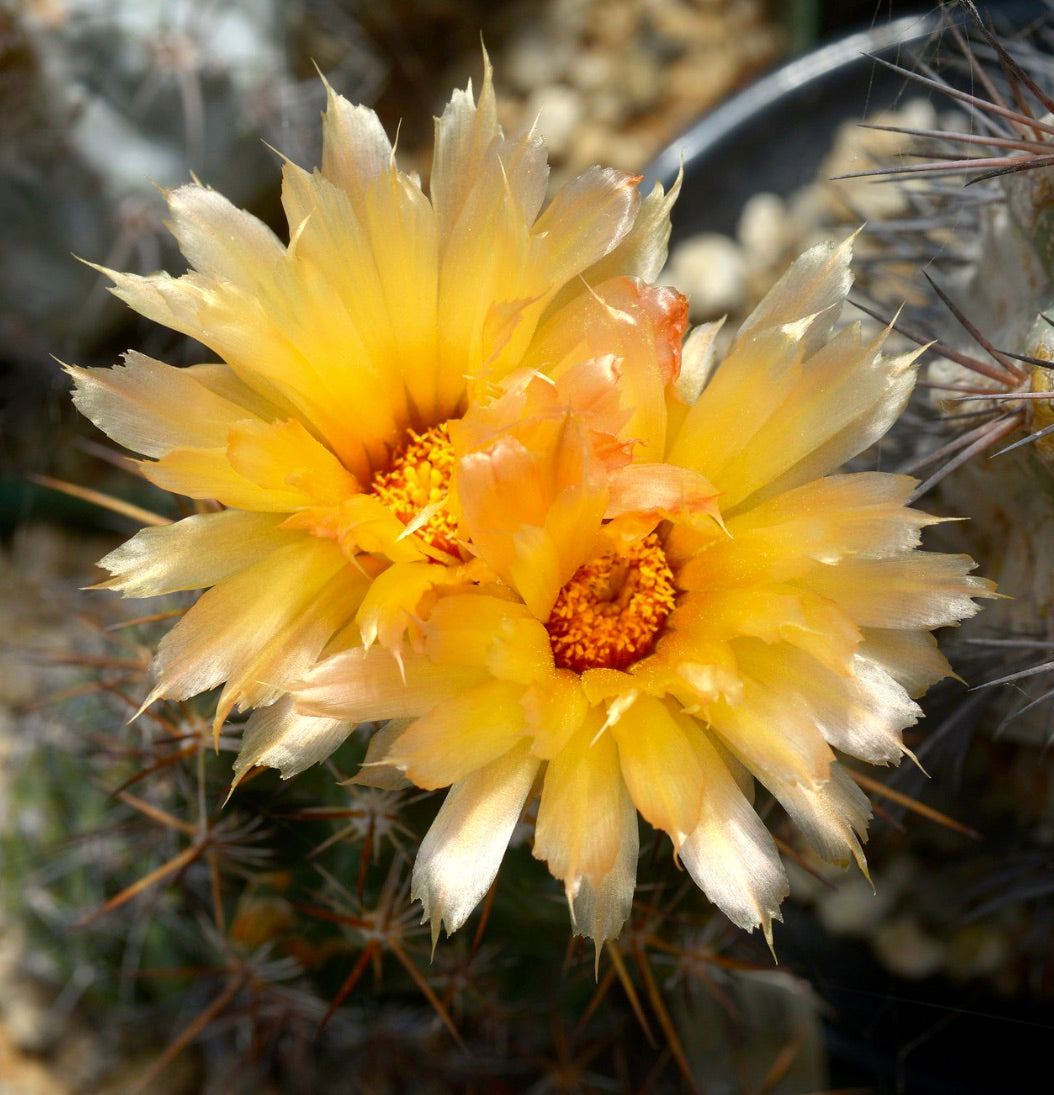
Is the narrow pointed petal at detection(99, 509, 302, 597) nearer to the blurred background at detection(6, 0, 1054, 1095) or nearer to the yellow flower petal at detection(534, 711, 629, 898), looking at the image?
the yellow flower petal at detection(534, 711, 629, 898)

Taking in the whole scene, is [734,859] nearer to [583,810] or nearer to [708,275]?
[583,810]

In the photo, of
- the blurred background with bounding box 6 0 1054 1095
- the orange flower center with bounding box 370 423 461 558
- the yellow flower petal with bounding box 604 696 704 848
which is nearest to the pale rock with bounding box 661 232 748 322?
the blurred background with bounding box 6 0 1054 1095

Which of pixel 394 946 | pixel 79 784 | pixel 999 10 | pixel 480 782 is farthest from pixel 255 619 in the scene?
pixel 999 10

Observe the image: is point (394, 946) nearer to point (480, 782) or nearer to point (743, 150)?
point (480, 782)

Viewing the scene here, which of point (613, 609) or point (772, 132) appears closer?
point (613, 609)

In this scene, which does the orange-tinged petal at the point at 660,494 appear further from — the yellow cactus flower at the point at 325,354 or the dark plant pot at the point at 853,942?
the dark plant pot at the point at 853,942

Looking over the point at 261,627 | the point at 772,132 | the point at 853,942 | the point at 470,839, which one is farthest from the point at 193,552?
the point at 772,132
